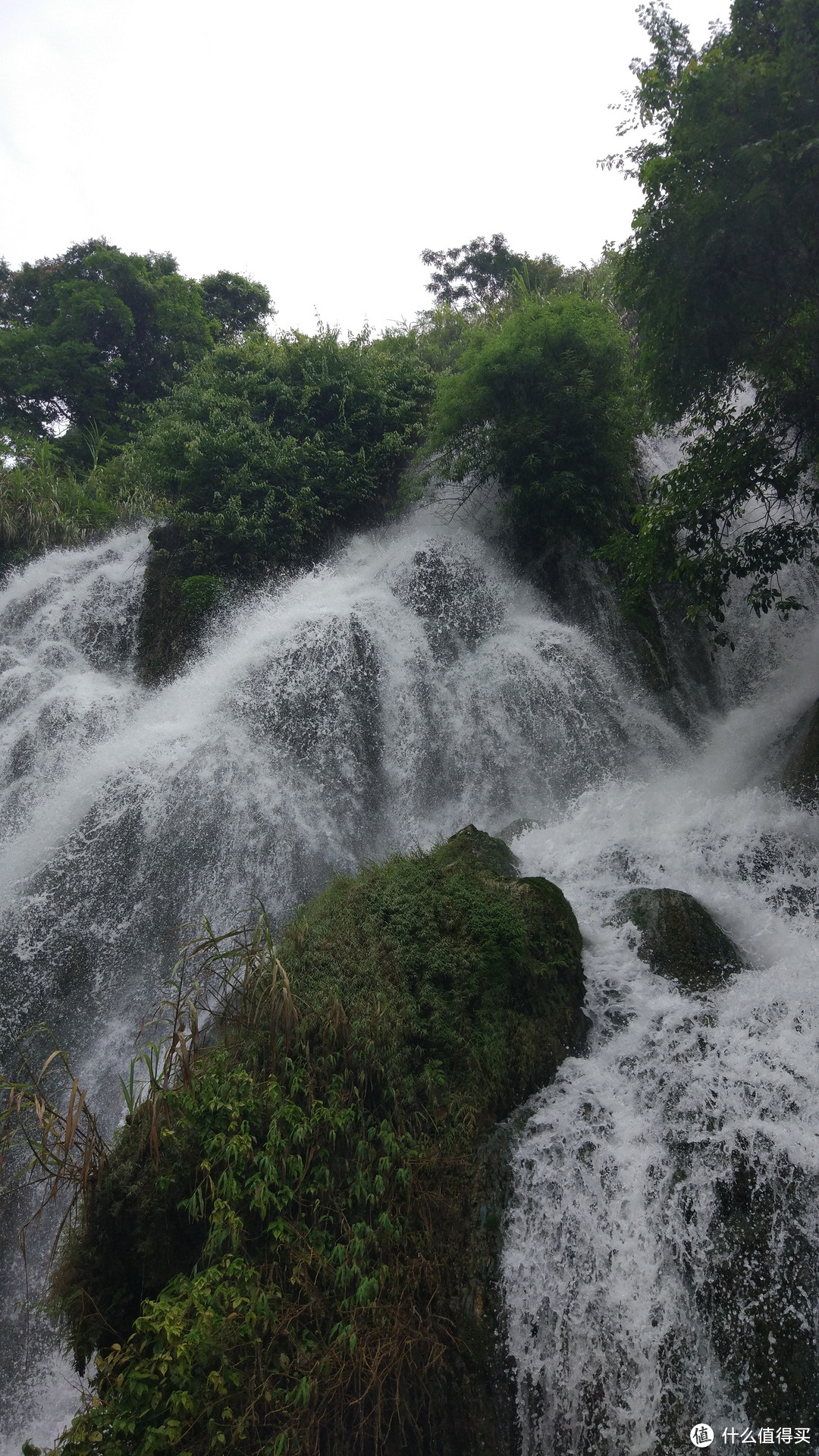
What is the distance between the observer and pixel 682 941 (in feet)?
18.5

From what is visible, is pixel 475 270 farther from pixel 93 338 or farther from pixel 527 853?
pixel 527 853

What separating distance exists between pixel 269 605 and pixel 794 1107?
9255 mm

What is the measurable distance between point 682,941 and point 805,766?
2.97 m

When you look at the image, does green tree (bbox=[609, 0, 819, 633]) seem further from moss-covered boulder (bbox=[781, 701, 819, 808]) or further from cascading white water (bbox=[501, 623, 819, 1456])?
cascading white water (bbox=[501, 623, 819, 1456])

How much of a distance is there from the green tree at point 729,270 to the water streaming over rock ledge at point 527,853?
7.20ft

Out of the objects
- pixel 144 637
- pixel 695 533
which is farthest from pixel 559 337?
pixel 144 637

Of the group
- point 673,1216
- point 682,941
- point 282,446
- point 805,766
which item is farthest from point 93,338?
point 673,1216

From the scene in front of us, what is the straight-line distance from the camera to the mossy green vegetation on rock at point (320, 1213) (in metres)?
3.03

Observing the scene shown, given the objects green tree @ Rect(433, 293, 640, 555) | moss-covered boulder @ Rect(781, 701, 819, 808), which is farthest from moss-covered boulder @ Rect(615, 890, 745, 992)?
green tree @ Rect(433, 293, 640, 555)

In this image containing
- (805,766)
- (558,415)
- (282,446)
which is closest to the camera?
(805,766)

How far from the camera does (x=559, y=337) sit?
11172 millimetres

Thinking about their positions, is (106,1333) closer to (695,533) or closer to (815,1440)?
(815,1440)

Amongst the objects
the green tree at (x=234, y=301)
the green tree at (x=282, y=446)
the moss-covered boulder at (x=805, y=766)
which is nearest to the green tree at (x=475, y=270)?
the green tree at (x=234, y=301)

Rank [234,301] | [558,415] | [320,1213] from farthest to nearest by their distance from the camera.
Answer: [234,301], [558,415], [320,1213]
